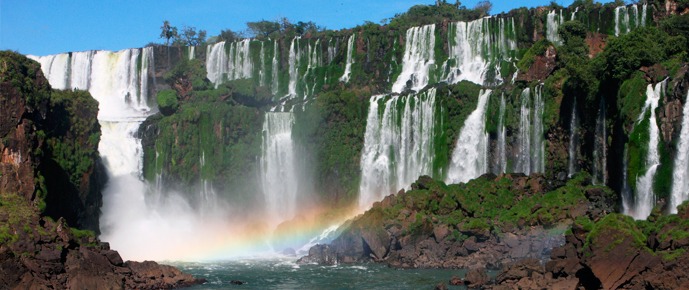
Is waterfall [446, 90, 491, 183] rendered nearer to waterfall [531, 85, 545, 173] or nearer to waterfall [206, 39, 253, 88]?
waterfall [531, 85, 545, 173]

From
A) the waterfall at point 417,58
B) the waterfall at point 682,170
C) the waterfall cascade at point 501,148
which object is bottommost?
the waterfall at point 682,170

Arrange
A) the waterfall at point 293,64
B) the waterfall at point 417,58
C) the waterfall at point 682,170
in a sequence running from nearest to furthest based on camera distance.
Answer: the waterfall at point 682,170 → the waterfall at point 417,58 → the waterfall at point 293,64

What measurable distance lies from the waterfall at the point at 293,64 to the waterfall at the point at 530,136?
26.0 metres

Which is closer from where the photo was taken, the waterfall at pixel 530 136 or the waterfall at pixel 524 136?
the waterfall at pixel 530 136

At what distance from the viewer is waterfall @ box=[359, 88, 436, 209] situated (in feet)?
230

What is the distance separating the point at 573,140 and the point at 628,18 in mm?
15049

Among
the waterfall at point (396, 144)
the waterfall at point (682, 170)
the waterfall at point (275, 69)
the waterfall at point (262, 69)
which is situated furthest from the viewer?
the waterfall at point (262, 69)

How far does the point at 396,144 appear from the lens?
7125 cm

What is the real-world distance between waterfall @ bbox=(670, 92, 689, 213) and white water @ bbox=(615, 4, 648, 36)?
21364 mm

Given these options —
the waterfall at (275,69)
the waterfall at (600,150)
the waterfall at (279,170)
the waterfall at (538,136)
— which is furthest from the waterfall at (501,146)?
the waterfall at (275,69)

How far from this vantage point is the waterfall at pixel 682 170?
5241cm

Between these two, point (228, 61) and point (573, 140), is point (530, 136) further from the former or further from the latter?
point (228, 61)

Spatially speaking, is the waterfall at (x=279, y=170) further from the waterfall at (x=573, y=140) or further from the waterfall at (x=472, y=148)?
the waterfall at (x=573, y=140)

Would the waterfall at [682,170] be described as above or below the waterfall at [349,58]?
below
